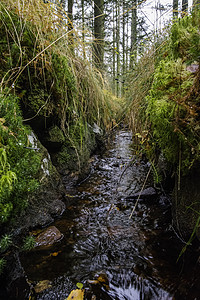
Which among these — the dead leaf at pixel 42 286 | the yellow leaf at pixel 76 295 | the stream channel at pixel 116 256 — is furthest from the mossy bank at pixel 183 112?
the dead leaf at pixel 42 286

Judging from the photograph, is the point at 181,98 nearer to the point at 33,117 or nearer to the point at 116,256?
the point at 116,256

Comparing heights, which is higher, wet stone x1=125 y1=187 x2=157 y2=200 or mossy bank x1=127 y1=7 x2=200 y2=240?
mossy bank x1=127 y1=7 x2=200 y2=240

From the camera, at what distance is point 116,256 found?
1335 millimetres

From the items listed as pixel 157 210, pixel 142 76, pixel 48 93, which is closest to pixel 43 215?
pixel 157 210

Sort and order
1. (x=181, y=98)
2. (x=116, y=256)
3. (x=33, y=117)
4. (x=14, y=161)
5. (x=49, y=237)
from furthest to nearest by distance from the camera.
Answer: (x=33, y=117) → (x=49, y=237) → (x=116, y=256) → (x=14, y=161) → (x=181, y=98)

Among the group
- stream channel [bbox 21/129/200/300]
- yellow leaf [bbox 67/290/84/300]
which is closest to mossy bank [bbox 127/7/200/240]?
stream channel [bbox 21/129/200/300]

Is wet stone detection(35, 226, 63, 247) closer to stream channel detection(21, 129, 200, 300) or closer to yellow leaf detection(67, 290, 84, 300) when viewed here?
stream channel detection(21, 129, 200, 300)

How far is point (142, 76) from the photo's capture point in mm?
2428

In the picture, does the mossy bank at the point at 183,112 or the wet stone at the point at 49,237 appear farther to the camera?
the wet stone at the point at 49,237

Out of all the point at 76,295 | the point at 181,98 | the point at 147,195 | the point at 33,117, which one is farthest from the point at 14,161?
the point at 147,195

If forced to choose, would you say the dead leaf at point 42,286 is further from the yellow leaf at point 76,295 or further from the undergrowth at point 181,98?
the undergrowth at point 181,98

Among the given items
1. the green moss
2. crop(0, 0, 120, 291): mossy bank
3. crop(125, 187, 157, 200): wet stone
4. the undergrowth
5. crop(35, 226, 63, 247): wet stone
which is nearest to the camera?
the undergrowth

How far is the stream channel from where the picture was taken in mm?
1060

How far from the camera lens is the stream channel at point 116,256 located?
3.48 ft
